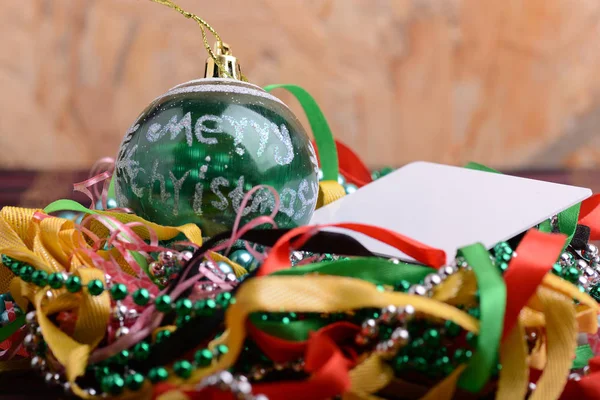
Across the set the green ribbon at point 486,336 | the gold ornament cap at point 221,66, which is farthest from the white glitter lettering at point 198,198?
the green ribbon at point 486,336

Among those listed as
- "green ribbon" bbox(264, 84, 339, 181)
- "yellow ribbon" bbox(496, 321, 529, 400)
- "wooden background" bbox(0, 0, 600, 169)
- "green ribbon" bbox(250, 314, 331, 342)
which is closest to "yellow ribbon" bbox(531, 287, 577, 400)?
"yellow ribbon" bbox(496, 321, 529, 400)

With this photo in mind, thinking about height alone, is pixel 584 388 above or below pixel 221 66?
below

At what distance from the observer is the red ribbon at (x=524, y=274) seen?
0.33m

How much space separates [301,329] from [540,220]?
219 mm

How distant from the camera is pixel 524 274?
34cm

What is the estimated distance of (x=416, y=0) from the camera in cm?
147

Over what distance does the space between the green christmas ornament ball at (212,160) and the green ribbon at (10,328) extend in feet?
0.38

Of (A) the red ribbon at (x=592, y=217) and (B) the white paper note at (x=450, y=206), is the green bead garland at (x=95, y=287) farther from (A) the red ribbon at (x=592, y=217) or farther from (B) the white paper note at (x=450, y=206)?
(A) the red ribbon at (x=592, y=217)

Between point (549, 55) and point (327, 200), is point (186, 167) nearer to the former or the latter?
point (327, 200)

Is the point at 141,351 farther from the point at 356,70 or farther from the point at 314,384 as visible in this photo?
the point at 356,70

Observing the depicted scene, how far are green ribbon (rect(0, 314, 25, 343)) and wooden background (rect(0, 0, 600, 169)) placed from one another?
3.50ft

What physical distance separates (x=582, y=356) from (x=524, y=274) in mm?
85

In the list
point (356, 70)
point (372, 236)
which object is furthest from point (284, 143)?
point (356, 70)

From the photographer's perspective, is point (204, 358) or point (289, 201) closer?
point (204, 358)
